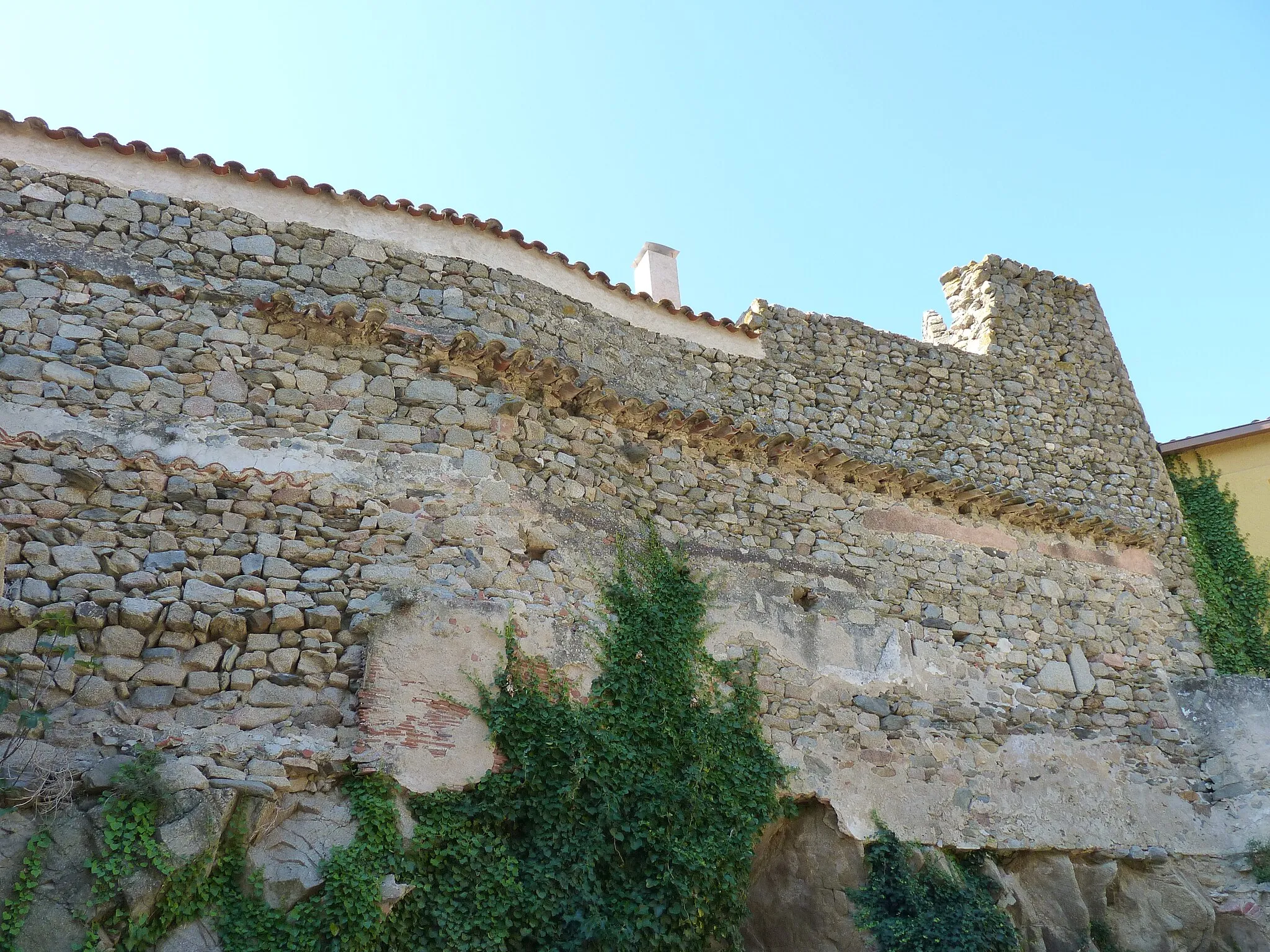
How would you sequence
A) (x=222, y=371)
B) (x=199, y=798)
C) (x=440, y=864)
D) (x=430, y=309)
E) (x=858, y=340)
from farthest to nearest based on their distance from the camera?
(x=858, y=340)
(x=430, y=309)
(x=222, y=371)
(x=440, y=864)
(x=199, y=798)

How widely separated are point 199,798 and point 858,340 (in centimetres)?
786

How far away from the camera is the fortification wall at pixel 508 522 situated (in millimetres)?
6699

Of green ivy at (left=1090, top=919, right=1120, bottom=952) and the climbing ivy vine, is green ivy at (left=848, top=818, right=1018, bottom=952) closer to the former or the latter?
the climbing ivy vine

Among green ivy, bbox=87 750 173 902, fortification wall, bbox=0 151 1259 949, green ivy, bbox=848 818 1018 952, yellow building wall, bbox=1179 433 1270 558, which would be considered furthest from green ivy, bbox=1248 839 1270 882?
green ivy, bbox=87 750 173 902

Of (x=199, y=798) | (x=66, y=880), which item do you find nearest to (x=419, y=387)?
(x=199, y=798)

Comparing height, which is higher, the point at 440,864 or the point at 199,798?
the point at 199,798

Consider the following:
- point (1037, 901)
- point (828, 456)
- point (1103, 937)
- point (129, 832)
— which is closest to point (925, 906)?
point (1037, 901)

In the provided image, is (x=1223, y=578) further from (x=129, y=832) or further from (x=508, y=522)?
(x=129, y=832)

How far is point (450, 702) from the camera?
22.8 feet

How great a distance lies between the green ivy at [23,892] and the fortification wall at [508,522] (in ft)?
1.76

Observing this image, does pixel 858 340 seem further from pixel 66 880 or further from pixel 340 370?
pixel 66 880

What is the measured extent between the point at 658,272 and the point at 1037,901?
7.01 meters

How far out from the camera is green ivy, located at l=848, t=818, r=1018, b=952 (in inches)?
302

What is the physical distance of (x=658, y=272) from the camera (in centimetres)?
1155
